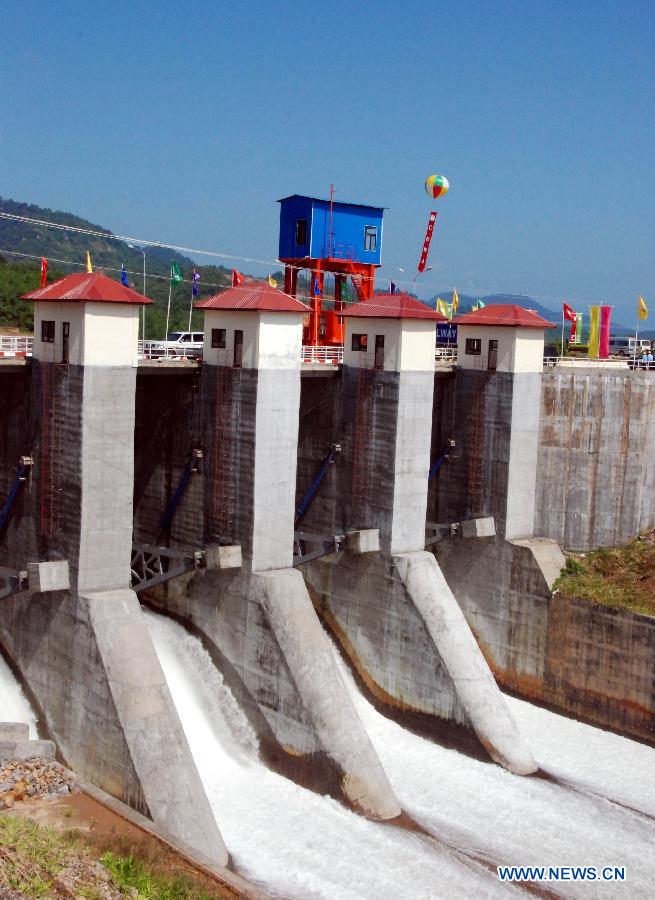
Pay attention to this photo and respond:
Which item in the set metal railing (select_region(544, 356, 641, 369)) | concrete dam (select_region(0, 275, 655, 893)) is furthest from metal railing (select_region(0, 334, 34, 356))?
metal railing (select_region(544, 356, 641, 369))

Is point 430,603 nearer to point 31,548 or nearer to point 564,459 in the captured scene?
point 564,459

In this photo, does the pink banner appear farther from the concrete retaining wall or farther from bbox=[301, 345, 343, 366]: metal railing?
bbox=[301, 345, 343, 366]: metal railing

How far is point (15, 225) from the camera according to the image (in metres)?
198

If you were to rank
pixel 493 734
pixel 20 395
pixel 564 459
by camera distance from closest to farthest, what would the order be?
pixel 20 395 < pixel 493 734 < pixel 564 459

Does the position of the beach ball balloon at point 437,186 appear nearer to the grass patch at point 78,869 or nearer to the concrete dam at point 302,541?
the concrete dam at point 302,541

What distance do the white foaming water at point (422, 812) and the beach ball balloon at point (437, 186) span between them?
19175 millimetres

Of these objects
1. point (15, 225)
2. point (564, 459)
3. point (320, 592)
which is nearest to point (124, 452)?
point (320, 592)

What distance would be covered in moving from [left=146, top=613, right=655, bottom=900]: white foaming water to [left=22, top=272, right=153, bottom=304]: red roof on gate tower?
9.58 metres

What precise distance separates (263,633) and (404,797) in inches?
204

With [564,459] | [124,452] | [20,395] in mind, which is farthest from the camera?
[564,459]

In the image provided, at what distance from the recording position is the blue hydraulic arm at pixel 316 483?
103 ft

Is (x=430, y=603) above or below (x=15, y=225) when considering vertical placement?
below

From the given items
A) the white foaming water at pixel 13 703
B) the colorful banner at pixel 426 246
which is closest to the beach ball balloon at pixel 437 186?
the colorful banner at pixel 426 246

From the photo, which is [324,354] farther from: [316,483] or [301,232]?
[301,232]
